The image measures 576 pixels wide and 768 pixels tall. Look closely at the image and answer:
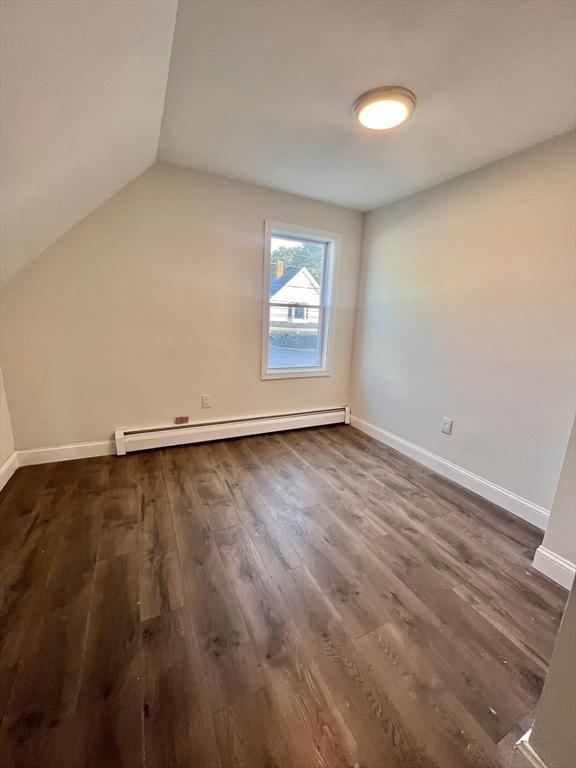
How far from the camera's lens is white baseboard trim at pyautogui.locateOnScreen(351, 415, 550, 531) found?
→ 78.0 inches

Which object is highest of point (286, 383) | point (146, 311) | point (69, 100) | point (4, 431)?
point (69, 100)

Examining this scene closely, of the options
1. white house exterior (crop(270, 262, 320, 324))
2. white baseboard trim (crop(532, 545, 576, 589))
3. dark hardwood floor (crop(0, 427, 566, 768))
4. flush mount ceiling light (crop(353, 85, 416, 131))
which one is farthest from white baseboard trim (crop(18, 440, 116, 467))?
white baseboard trim (crop(532, 545, 576, 589))

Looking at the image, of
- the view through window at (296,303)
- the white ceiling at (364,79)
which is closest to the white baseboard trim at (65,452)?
the view through window at (296,303)

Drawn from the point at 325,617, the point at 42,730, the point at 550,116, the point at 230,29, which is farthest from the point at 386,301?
the point at 42,730

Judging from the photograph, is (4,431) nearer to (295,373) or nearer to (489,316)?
(295,373)

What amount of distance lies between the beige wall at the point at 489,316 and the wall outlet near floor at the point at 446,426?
43mm

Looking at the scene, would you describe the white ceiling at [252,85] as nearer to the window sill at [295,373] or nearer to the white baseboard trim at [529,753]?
the window sill at [295,373]

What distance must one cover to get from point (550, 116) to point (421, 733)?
279 centimetres

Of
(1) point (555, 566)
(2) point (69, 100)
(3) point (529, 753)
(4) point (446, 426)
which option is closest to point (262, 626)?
(3) point (529, 753)

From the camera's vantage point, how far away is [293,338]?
332 cm

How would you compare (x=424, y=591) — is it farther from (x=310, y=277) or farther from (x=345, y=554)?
(x=310, y=277)

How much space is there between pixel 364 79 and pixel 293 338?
2118 mm

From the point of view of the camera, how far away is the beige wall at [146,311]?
2270 mm

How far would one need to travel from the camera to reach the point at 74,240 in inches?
88.5
